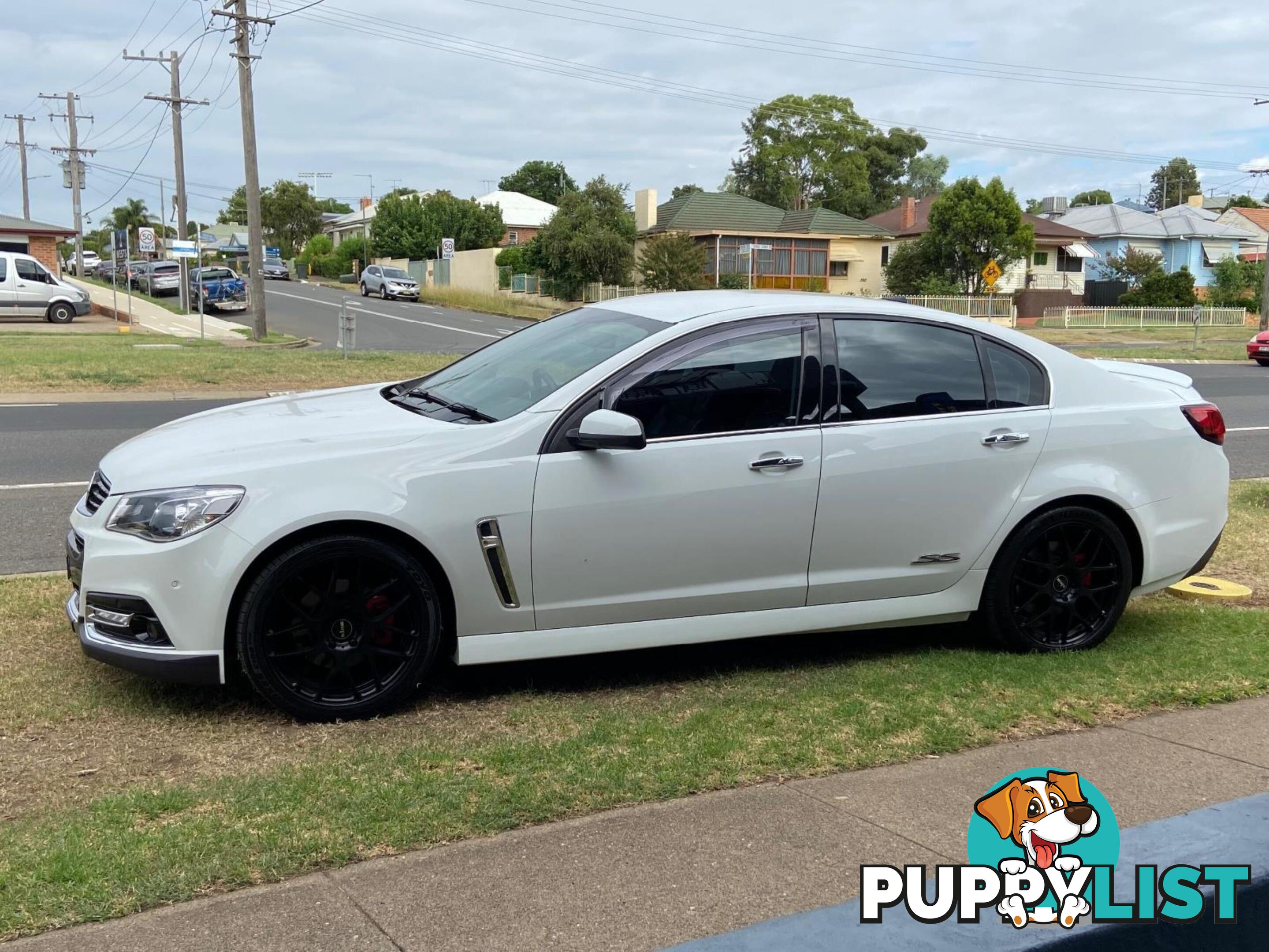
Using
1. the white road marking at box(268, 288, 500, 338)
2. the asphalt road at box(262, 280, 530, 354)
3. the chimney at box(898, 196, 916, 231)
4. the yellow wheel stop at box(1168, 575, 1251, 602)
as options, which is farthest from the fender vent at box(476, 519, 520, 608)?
the chimney at box(898, 196, 916, 231)

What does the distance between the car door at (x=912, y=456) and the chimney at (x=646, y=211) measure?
51133mm

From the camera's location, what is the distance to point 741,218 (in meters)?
56.7

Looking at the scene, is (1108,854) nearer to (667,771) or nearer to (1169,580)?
(667,771)

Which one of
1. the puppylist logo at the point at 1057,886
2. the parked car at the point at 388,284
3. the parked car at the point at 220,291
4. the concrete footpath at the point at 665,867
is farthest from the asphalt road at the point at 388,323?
the puppylist logo at the point at 1057,886

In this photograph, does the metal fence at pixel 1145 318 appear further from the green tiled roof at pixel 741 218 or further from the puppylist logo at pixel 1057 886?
the puppylist logo at pixel 1057 886

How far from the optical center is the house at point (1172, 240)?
63594mm

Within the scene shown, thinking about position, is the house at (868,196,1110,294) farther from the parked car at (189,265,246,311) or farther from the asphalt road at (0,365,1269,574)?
the asphalt road at (0,365,1269,574)

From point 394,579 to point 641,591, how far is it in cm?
98

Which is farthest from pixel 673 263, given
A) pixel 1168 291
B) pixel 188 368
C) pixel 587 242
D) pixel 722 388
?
pixel 722 388

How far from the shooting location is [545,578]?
4695 mm

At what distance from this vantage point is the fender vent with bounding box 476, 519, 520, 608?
4594 millimetres

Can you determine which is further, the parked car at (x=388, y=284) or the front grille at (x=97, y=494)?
the parked car at (x=388, y=284)

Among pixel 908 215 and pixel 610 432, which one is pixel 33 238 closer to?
pixel 908 215

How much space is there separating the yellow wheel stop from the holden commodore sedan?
1.05 metres
